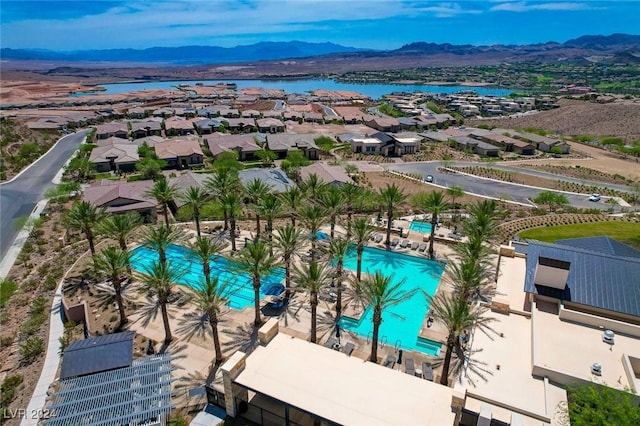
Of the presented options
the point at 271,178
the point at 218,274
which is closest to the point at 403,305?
the point at 218,274

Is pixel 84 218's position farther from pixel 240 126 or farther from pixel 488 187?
pixel 240 126

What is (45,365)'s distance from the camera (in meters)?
28.2

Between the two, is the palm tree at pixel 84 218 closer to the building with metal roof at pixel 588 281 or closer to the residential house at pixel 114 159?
the building with metal roof at pixel 588 281

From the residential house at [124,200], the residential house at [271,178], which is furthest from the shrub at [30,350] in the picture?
the residential house at [271,178]

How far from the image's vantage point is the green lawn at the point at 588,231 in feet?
159

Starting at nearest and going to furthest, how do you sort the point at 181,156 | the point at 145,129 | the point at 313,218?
the point at 313,218 < the point at 181,156 < the point at 145,129

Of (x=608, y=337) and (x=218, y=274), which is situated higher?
(x=608, y=337)

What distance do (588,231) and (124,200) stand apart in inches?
2384

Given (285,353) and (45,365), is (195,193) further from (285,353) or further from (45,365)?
(285,353)

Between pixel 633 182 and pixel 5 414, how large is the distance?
9968cm

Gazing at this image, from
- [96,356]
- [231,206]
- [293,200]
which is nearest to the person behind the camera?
[96,356]

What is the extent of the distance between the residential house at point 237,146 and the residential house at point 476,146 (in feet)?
183

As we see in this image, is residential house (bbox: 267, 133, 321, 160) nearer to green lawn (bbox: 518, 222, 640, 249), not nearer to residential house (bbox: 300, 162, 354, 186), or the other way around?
residential house (bbox: 300, 162, 354, 186)

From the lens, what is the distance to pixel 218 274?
133ft
